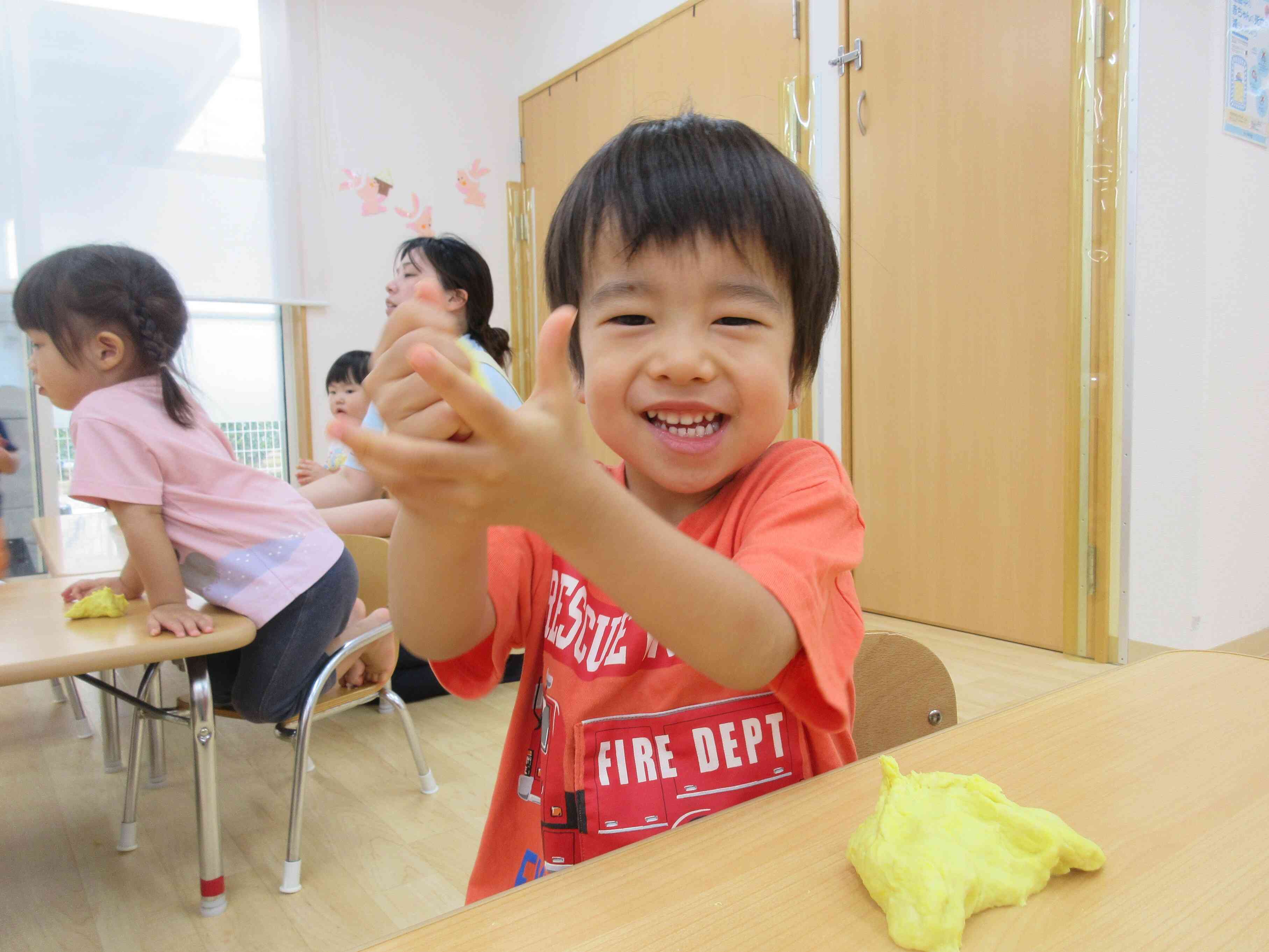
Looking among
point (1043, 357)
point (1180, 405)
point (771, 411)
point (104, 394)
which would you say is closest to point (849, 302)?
point (1043, 357)

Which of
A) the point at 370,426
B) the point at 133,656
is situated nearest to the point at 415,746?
the point at 133,656

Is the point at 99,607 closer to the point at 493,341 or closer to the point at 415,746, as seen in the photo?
the point at 415,746

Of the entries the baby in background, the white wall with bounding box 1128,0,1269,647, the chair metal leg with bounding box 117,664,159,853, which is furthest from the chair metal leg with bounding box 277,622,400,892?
the white wall with bounding box 1128,0,1269,647

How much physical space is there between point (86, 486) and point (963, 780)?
1419 millimetres

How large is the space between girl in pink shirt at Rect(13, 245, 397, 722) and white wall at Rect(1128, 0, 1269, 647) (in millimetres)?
2237

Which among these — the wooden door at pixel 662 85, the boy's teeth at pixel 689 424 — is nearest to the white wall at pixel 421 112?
the wooden door at pixel 662 85

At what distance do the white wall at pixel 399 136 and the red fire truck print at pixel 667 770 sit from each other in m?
4.04

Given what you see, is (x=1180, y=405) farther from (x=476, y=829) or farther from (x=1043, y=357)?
(x=476, y=829)

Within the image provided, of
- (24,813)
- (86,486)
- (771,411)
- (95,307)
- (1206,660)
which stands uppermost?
(95,307)

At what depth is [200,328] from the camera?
417 centimetres

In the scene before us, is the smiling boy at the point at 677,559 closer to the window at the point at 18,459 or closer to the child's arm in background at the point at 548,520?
the child's arm in background at the point at 548,520

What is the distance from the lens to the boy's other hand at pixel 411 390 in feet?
1.20

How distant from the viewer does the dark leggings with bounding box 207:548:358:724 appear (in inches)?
59.9

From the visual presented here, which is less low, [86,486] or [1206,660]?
[86,486]
